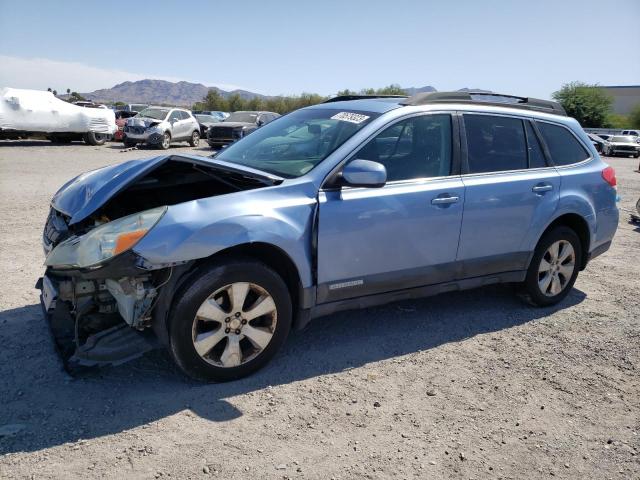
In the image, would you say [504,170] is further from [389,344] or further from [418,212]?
[389,344]

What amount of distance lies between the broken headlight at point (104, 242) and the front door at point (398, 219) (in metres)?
1.09

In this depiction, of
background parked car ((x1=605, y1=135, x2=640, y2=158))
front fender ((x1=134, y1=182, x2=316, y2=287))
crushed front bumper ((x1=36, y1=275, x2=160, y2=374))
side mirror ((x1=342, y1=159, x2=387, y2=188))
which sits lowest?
background parked car ((x1=605, y1=135, x2=640, y2=158))

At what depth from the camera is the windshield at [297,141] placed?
12.5ft

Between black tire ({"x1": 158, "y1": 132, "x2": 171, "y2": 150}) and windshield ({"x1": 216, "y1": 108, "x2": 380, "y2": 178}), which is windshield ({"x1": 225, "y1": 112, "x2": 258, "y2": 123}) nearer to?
black tire ({"x1": 158, "y1": 132, "x2": 171, "y2": 150})

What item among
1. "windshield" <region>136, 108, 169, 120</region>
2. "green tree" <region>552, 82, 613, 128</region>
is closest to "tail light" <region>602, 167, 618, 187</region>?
"windshield" <region>136, 108, 169, 120</region>

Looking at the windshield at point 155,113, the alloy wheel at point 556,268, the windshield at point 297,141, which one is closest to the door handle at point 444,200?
the windshield at point 297,141

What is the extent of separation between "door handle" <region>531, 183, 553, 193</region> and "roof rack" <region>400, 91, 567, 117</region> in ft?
2.51

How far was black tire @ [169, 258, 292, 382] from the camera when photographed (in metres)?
3.06

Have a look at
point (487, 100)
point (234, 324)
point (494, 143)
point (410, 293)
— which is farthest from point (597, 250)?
point (234, 324)

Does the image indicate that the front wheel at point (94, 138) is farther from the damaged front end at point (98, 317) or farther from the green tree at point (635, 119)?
the green tree at point (635, 119)

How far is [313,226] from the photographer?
341 cm

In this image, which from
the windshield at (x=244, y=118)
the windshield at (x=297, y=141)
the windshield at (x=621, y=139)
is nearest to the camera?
the windshield at (x=297, y=141)

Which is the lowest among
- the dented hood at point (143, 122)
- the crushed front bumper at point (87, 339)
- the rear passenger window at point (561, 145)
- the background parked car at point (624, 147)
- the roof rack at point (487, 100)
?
the background parked car at point (624, 147)

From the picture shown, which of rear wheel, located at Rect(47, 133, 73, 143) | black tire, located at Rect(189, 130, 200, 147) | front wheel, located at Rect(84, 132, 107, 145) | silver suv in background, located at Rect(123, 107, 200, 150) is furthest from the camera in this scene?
black tire, located at Rect(189, 130, 200, 147)
